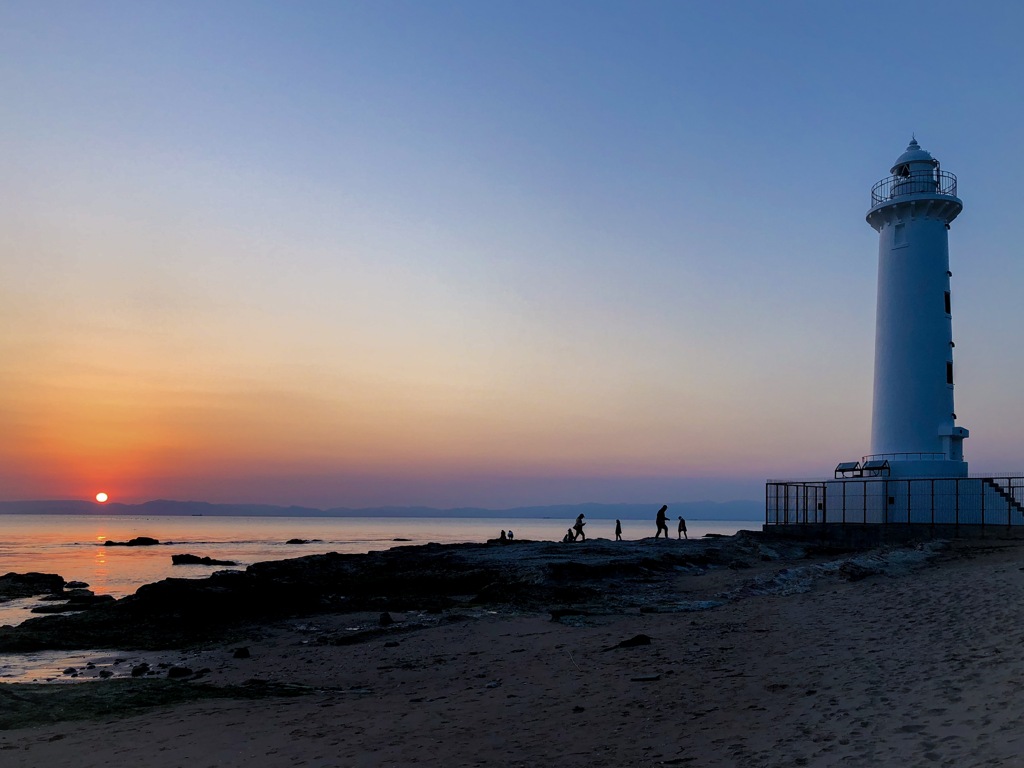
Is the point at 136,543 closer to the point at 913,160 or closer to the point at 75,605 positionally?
the point at 75,605

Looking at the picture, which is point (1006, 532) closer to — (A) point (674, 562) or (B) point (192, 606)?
(A) point (674, 562)

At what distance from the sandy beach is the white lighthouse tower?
18.6m

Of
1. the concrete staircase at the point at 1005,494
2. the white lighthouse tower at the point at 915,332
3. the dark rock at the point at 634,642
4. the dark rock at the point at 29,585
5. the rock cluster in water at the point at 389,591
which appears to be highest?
the white lighthouse tower at the point at 915,332

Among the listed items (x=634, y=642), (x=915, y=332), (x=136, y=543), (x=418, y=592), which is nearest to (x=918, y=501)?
(x=915, y=332)

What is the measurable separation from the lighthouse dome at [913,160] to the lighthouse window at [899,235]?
9.71ft

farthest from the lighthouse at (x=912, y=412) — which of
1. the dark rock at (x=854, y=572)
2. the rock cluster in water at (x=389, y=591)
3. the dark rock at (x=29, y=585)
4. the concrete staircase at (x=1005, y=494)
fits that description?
the dark rock at (x=29, y=585)

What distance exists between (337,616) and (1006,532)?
1028 inches

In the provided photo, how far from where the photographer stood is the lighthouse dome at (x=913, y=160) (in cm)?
3850

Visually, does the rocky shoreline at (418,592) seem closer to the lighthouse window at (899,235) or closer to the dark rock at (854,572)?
the dark rock at (854,572)

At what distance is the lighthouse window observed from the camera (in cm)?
3797

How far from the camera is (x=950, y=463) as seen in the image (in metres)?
35.6

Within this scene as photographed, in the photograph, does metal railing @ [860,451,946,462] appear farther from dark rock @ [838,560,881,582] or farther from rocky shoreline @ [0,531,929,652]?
dark rock @ [838,560,881,582]

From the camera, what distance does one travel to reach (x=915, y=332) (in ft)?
121

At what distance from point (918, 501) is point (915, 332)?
773 cm
